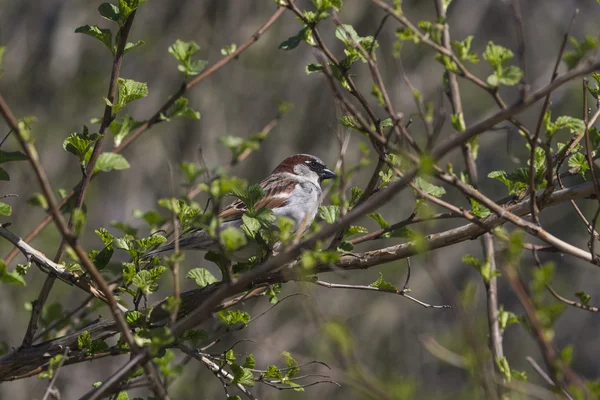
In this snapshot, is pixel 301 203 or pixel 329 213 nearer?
pixel 329 213

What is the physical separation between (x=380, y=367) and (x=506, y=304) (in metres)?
1.98

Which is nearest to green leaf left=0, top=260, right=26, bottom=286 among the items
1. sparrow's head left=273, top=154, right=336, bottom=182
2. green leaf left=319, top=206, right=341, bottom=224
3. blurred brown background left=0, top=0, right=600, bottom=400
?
green leaf left=319, top=206, right=341, bottom=224

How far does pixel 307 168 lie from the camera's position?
15.4 feet

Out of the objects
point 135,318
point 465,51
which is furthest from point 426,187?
point 135,318

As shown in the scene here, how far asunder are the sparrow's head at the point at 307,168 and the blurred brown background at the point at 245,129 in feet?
11.0

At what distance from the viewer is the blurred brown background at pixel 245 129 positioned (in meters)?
8.54

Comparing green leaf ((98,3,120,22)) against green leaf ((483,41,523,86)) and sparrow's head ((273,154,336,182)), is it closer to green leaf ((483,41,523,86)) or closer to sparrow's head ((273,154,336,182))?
green leaf ((483,41,523,86))

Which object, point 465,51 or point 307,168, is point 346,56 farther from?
point 307,168

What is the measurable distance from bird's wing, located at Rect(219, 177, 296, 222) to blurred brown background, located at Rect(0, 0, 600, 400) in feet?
12.4

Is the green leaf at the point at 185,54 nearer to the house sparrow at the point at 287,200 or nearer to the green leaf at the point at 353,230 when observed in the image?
the green leaf at the point at 353,230

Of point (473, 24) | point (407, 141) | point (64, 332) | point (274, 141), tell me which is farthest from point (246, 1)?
point (407, 141)

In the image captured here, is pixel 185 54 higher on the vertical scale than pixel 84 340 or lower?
higher

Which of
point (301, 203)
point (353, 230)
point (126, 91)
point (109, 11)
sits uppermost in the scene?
point (109, 11)

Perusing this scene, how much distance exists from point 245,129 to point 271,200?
4657 millimetres
